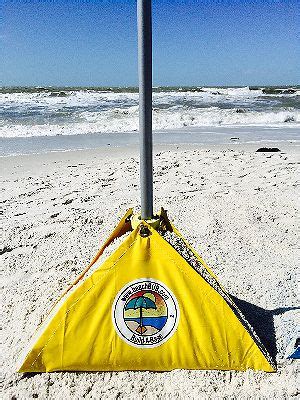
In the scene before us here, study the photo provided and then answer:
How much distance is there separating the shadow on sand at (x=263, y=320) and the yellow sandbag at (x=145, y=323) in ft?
0.59

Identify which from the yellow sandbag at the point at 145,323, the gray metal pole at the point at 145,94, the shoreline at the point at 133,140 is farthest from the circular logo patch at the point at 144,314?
the shoreline at the point at 133,140

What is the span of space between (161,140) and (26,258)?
23.8 ft

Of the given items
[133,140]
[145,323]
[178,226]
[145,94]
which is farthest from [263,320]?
[133,140]

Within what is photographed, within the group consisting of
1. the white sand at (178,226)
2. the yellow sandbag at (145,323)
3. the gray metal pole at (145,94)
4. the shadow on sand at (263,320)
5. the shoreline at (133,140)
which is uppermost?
the gray metal pole at (145,94)

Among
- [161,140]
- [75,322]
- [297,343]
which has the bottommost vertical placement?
[161,140]

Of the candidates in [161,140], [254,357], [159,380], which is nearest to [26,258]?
[159,380]

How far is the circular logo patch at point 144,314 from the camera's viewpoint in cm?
197

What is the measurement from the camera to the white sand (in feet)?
6.40

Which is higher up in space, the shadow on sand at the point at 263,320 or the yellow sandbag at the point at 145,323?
the yellow sandbag at the point at 145,323

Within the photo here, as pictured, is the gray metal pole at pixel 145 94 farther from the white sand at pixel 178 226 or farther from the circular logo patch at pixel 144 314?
the white sand at pixel 178 226

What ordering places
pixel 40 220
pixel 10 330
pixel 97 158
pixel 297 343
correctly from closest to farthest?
pixel 297 343 → pixel 10 330 → pixel 40 220 → pixel 97 158

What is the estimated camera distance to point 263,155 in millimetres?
7305

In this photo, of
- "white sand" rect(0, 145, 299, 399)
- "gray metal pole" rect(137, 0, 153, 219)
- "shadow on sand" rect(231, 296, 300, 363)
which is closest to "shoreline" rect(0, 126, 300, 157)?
"white sand" rect(0, 145, 299, 399)

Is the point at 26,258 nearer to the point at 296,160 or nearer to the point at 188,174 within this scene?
the point at 188,174
